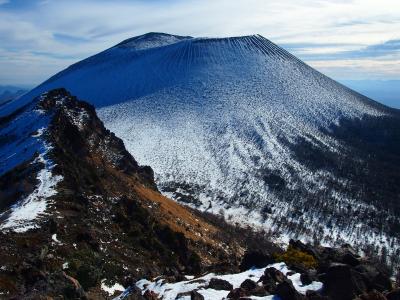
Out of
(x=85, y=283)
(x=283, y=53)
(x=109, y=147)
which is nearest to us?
(x=85, y=283)

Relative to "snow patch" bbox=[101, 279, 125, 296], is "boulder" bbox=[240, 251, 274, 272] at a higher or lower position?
higher

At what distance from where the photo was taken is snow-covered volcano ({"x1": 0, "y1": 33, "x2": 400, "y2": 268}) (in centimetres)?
7956

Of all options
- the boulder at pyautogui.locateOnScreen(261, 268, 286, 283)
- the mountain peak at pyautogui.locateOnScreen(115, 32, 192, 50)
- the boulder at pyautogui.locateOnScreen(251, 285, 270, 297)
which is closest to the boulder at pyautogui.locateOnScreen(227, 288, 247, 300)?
the boulder at pyautogui.locateOnScreen(251, 285, 270, 297)

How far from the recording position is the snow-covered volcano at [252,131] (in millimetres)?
79562

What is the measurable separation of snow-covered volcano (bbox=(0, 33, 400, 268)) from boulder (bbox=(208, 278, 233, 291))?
50.4 meters

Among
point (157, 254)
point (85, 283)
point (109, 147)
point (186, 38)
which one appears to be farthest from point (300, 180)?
point (186, 38)

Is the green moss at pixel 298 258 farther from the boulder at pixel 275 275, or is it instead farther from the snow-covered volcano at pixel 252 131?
the snow-covered volcano at pixel 252 131

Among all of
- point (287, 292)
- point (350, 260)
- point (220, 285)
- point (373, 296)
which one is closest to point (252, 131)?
point (350, 260)

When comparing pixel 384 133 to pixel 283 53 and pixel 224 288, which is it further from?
pixel 224 288

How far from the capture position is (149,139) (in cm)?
10869

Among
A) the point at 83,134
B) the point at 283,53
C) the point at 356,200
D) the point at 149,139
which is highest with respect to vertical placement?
the point at 283,53

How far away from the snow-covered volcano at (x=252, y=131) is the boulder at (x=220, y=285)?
165ft

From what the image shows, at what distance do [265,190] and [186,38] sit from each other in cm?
9977

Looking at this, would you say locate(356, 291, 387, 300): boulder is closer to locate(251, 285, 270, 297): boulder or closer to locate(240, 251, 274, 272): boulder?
locate(251, 285, 270, 297): boulder
